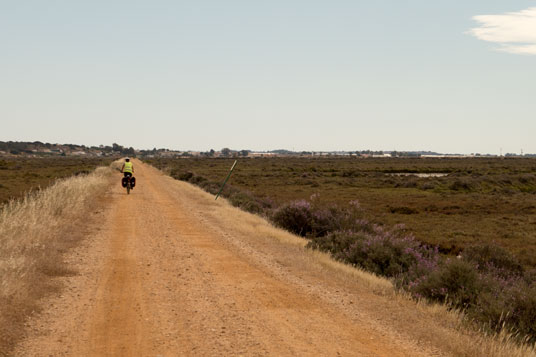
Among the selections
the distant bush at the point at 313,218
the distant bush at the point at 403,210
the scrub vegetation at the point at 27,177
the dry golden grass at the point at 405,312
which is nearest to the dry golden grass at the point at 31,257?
the scrub vegetation at the point at 27,177

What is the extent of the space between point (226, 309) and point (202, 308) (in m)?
0.39

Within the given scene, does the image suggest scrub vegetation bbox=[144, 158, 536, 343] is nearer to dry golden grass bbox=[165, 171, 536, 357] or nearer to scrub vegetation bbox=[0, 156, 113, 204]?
dry golden grass bbox=[165, 171, 536, 357]

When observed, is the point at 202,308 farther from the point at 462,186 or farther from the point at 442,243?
the point at 462,186

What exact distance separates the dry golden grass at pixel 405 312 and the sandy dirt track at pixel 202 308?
0.13 m

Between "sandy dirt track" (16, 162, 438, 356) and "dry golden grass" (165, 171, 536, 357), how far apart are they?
134mm

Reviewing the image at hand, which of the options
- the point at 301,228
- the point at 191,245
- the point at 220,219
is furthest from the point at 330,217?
the point at 191,245

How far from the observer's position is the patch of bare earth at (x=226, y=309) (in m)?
6.28

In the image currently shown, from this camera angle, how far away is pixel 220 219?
63.6 feet

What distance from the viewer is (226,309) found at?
25.6 ft

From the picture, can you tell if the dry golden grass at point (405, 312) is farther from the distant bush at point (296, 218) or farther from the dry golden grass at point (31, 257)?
the dry golden grass at point (31, 257)

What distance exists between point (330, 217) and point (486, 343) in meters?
12.3

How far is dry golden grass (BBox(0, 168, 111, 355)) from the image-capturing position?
7.02 meters

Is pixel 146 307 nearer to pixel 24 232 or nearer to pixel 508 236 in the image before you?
pixel 24 232

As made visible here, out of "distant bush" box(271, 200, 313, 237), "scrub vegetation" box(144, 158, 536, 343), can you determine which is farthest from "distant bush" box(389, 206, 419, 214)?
"distant bush" box(271, 200, 313, 237)
